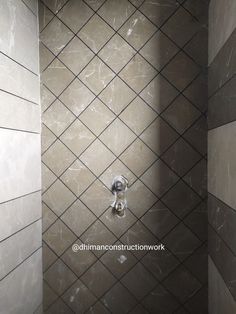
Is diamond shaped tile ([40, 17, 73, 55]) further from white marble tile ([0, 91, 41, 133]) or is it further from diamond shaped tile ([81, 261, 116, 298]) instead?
diamond shaped tile ([81, 261, 116, 298])

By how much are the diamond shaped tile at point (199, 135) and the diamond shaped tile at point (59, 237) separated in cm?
90

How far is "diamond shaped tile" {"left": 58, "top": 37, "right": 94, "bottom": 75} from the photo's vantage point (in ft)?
5.58

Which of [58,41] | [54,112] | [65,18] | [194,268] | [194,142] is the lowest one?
[194,268]

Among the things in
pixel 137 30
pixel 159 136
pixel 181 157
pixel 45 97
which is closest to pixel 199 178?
pixel 181 157

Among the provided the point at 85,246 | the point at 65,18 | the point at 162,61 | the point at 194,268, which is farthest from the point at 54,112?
the point at 194,268

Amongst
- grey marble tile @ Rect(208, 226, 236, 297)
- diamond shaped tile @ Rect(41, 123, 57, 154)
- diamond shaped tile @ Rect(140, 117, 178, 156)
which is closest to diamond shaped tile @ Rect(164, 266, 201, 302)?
grey marble tile @ Rect(208, 226, 236, 297)

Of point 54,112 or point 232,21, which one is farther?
point 54,112

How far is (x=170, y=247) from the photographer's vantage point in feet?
5.60

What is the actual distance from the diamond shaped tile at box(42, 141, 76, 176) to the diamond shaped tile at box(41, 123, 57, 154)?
0.03 m

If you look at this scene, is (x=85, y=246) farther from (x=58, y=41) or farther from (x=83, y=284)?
(x=58, y=41)

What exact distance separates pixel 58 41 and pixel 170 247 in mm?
1378

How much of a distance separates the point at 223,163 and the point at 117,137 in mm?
633

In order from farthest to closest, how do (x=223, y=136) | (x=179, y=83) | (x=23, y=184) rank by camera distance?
(x=179, y=83), (x=23, y=184), (x=223, y=136)

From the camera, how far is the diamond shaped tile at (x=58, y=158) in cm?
174
